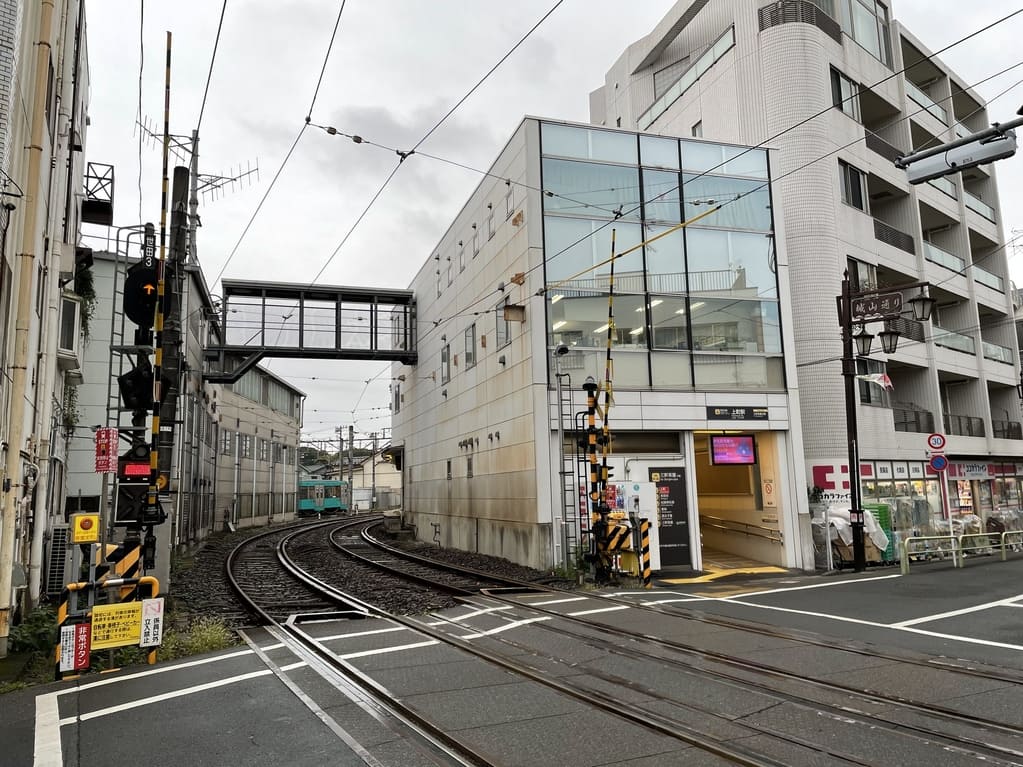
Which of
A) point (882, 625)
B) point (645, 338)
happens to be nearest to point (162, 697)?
point (882, 625)

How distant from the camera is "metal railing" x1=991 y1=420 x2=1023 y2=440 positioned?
105 feet

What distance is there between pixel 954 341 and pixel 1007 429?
7050mm

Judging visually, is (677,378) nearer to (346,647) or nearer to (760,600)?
(760,600)

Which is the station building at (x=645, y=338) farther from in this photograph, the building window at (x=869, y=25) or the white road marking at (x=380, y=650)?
the building window at (x=869, y=25)

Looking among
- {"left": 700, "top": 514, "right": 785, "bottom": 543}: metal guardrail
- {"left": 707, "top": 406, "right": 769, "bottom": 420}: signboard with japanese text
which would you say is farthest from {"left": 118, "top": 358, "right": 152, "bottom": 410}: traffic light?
{"left": 700, "top": 514, "right": 785, "bottom": 543}: metal guardrail

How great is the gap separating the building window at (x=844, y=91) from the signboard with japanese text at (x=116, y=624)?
25.7 m

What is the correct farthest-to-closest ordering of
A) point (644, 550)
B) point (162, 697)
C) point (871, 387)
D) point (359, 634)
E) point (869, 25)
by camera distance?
point (869, 25), point (871, 387), point (644, 550), point (359, 634), point (162, 697)

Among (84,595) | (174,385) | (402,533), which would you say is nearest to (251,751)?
(84,595)

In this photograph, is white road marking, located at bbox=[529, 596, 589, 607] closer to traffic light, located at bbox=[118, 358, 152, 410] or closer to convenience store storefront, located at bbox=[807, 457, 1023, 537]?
traffic light, located at bbox=[118, 358, 152, 410]

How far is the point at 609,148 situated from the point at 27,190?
13768 millimetres

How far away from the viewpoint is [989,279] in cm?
3312

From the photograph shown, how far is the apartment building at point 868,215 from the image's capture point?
870 inches

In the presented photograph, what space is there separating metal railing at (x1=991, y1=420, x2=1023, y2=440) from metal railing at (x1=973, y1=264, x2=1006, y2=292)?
638 centimetres

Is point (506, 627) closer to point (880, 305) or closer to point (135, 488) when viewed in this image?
point (135, 488)
